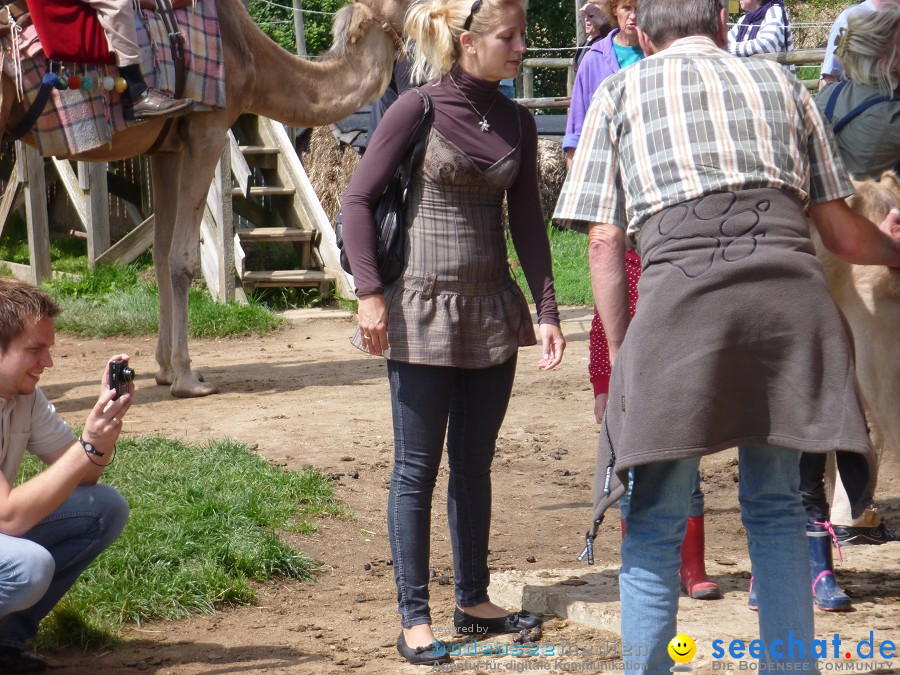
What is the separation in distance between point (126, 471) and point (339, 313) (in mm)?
4746

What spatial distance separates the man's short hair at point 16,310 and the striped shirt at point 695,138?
1446 millimetres

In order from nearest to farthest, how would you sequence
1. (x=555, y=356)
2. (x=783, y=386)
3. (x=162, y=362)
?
(x=783, y=386) < (x=555, y=356) < (x=162, y=362)

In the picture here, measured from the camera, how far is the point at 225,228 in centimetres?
931

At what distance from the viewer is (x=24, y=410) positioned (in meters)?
3.06

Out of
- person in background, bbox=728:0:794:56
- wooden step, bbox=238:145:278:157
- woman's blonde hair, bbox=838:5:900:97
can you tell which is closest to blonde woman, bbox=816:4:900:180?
woman's blonde hair, bbox=838:5:900:97

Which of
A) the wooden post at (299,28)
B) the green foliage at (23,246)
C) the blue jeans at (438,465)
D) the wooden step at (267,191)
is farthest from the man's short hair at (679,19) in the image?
the wooden post at (299,28)

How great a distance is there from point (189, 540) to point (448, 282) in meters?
1.56

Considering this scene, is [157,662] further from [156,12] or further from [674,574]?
[156,12]

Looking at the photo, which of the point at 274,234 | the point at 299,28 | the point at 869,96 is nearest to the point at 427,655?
the point at 869,96

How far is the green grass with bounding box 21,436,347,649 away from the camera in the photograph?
11.8 feet

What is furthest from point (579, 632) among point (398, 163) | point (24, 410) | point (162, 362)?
point (162, 362)

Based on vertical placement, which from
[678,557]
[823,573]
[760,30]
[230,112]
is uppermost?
[760,30]

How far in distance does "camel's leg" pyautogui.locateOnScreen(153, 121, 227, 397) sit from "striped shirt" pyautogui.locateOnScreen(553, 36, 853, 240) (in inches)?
192

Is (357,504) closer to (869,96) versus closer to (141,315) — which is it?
(869,96)
